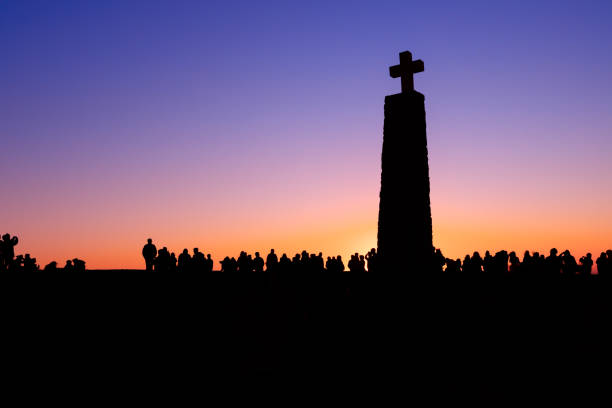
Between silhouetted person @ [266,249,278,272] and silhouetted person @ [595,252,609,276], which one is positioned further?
silhouetted person @ [266,249,278,272]

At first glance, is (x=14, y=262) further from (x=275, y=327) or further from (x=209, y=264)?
(x=275, y=327)

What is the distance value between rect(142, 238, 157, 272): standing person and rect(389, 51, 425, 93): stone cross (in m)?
11.2

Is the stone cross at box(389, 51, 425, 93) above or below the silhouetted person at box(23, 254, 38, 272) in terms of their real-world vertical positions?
above

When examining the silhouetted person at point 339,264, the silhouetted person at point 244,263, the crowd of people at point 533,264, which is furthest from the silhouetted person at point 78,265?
the crowd of people at point 533,264

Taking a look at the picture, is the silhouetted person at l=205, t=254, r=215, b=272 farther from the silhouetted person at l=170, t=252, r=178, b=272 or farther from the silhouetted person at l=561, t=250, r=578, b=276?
the silhouetted person at l=561, t=250, r=578, b=276

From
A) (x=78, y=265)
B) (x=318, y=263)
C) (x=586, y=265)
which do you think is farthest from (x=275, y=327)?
(x=586, y=265)

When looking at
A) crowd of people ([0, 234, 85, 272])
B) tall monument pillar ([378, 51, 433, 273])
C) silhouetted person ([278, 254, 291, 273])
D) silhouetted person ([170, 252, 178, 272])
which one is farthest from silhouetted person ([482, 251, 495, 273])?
crowd of people ([0, 234, 85, 272])

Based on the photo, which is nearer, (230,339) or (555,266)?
(230,339)

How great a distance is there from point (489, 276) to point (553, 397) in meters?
4.96

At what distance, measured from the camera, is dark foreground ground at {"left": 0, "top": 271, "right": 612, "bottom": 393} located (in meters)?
13.5

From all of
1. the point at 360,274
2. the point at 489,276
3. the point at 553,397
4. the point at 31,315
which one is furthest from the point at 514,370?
the point at 31,315

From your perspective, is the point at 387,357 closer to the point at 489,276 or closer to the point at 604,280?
the point at 489,276

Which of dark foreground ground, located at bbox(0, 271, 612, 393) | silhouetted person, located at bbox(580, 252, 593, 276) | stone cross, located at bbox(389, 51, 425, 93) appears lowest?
dark foreground ground, located at bbox(0, 271, 612, 393)

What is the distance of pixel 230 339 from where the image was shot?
1558cm
